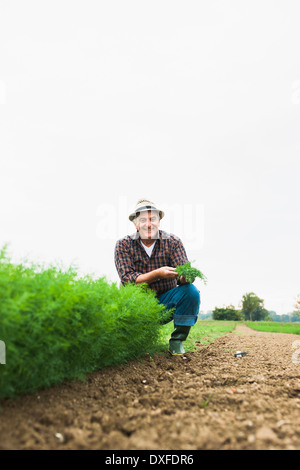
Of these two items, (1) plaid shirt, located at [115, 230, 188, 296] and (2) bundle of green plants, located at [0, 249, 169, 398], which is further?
(1) plaid shirt, located at [115, 230, 188, 296]

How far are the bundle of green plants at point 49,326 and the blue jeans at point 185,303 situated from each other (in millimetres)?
1591

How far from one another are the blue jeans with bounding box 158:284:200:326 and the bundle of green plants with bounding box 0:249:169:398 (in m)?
1.59

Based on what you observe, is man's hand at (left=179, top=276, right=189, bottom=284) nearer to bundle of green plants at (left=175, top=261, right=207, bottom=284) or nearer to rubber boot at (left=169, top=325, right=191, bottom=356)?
A: bundle of green plants at (left=175, top=261, right=207, bottom=284)

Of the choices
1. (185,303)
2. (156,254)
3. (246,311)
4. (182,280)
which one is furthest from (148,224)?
(246,311)

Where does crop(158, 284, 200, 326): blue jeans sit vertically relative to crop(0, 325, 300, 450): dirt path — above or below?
above

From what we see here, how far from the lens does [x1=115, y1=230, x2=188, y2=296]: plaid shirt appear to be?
5703 mm

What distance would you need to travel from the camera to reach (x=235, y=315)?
195 ft

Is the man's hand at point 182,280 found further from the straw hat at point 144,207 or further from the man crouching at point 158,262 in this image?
the straw hat at point 144,207

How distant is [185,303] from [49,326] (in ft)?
9.82

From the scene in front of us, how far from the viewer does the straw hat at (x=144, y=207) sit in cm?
566

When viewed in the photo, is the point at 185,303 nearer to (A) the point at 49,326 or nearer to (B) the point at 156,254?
(B) the point at 156,254

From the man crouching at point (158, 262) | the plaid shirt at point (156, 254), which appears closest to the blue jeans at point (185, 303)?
the man crouching at point (158, 262)

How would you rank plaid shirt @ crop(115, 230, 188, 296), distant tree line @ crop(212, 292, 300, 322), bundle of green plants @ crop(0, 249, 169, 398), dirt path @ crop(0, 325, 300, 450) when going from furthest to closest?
distant tree line @ crop(212, 292, 300, 322), plaid shirt @ crop(115, 230, 188, 296), bundle of green plants @ crop(0, 249, 169, 398), dirt path @ crop(0, 325, 300, 450)

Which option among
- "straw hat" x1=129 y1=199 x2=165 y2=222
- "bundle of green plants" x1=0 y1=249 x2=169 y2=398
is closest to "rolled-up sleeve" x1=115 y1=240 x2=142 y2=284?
"straw hat" x1=129 y1=199 x2=165 y2=222
